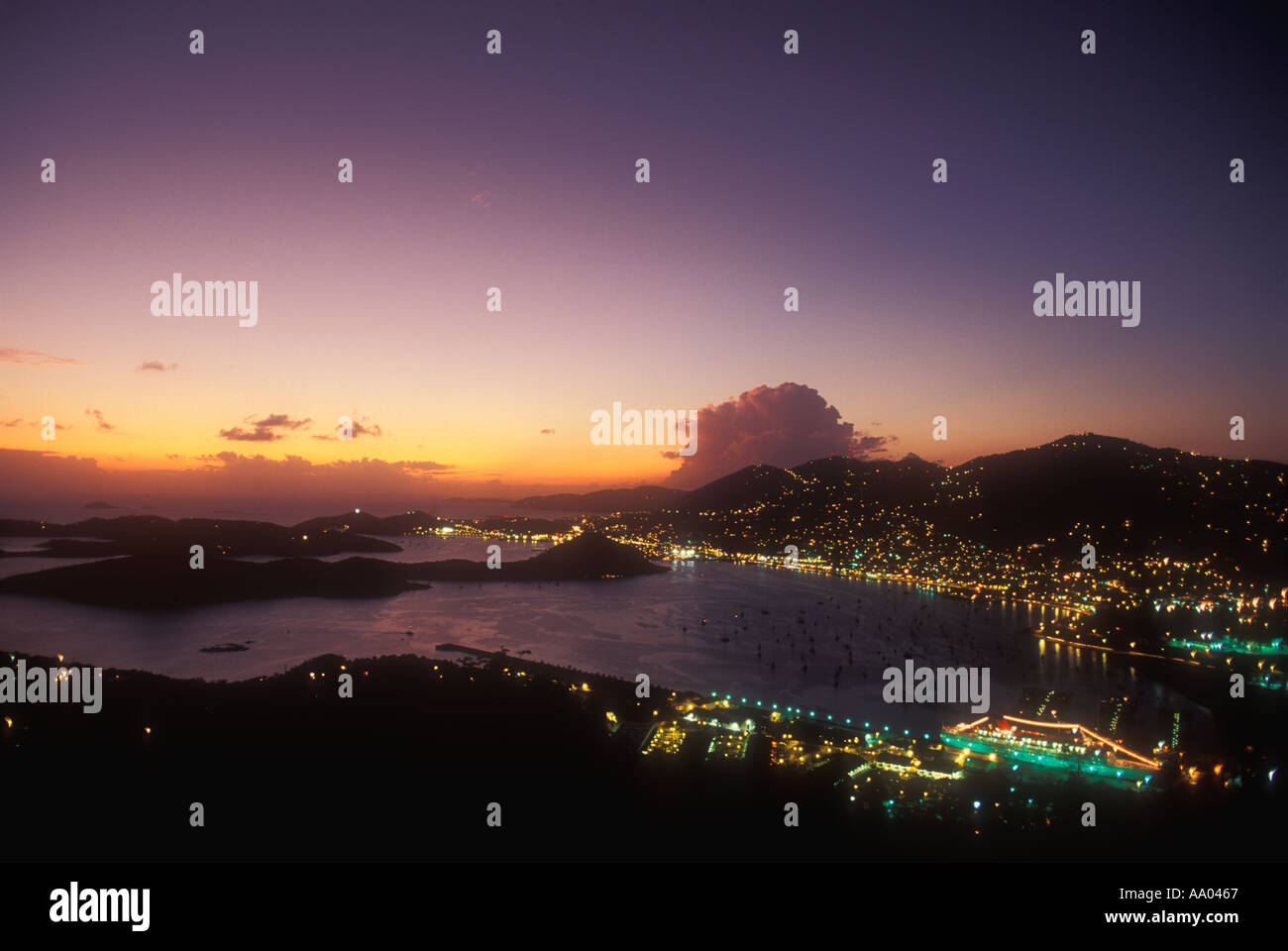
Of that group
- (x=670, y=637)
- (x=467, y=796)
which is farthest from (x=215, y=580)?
(x=467, y=796)

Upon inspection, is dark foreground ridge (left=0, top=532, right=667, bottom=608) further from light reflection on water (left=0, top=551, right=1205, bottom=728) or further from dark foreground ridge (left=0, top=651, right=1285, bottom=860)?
dark foreground ridge (left=0, top=651, right=1285, bottom=860)

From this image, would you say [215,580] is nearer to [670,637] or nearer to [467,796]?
[670,637]

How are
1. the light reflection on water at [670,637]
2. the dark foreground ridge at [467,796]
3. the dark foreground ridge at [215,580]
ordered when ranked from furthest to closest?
the dark foreground ridge at [215,580] < the light reflection on water at [670,637] < the dark foreground ridge at [467,796]

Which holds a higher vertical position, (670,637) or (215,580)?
(215,580)

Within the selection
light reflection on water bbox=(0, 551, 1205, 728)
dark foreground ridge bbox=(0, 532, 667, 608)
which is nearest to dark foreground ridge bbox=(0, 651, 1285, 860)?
light reflection on water bbox=(0, 551, 1205, 728)

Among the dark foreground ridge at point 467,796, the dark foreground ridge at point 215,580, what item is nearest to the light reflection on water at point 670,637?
the dark foreground ridge at point 215,580

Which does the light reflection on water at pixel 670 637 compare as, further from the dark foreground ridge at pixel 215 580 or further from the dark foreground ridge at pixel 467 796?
the dark foreground ridge at pixel 467 796
